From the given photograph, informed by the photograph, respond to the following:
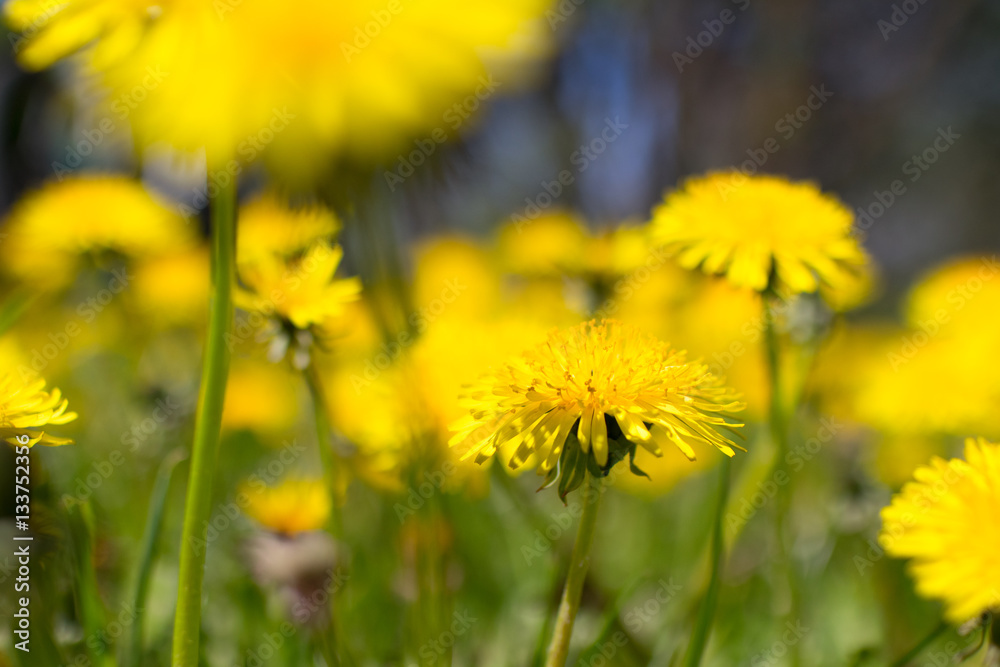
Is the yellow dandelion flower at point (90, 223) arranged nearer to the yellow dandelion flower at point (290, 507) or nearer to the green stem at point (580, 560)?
the yellow dandelion flower at point (290, 507)

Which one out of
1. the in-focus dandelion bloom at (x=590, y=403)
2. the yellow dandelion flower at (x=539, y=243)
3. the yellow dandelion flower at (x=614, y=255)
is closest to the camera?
the in-focus dandelion bloom at (x=590, y=403)

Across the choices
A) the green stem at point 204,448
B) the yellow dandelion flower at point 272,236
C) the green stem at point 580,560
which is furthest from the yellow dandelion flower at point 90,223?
the green stem at point 580,560

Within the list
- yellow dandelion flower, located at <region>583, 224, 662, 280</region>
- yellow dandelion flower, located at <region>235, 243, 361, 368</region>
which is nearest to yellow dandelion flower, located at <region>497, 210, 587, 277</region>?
yellow dandelion flower, located at <region>583, 224, 662, 280</region>

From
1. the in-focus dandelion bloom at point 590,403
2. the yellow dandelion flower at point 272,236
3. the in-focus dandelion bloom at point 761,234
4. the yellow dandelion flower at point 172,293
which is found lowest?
the yellow dandelion flower at point 172,293

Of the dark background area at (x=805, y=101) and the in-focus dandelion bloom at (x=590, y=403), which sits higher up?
the in-focus dandelion bloom at (x=590, y=403)

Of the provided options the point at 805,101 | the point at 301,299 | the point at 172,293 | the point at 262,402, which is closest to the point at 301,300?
the point at 301,299

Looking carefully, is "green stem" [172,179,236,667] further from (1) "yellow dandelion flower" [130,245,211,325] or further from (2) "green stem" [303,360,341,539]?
(1) "yellow dandelion flower" [130,245,211,325]

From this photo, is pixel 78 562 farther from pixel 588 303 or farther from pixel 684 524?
pixel 684 524
